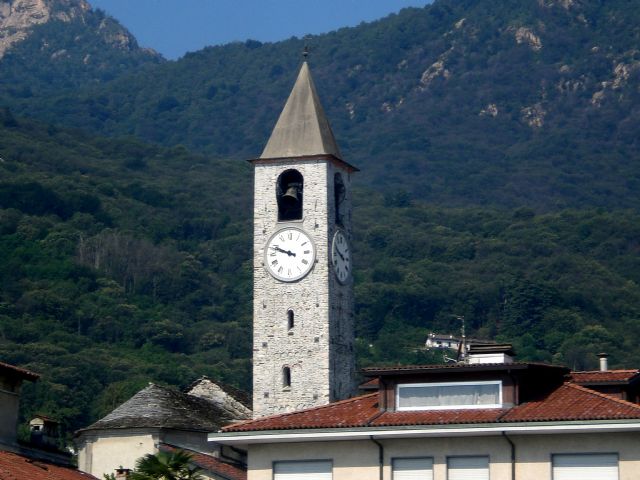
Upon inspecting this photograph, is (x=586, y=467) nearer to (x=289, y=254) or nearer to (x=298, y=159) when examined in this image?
(x=289, y=254)

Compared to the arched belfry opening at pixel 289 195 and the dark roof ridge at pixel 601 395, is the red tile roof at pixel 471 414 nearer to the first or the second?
the dark roof ridge at pixel 601 395

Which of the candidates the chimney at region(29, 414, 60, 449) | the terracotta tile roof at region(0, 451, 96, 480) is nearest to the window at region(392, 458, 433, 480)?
the terracotta tile roof at region(0, 451, 96, 480)

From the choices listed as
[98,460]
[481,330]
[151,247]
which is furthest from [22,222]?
[98,460]

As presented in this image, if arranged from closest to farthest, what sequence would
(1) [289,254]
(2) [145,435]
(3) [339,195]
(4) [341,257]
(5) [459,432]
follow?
(5) [459,432] < (2) [145,435] < (1) [289,254] < (4) [341,257] < (3) [339,195]

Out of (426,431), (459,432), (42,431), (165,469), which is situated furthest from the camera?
(42,431)

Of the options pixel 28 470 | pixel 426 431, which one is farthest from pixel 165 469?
pixel 28 470

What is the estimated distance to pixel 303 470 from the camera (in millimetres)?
36188

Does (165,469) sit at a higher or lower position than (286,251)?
lower

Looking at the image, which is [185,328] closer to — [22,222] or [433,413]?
[22,222]

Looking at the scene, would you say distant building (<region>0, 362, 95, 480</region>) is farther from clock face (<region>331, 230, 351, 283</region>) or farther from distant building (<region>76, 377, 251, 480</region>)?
clock face (<region>331, 230, 351, 283</region>)

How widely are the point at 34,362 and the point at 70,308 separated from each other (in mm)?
24182

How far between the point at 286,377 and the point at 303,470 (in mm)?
35520

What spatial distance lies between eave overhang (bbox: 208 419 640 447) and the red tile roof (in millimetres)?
175

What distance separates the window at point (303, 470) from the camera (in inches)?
1421
